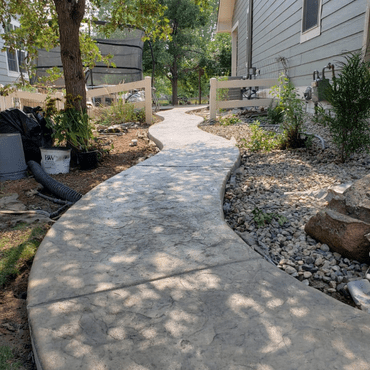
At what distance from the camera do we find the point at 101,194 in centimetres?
305

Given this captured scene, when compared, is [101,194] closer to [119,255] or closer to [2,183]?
[119,255]

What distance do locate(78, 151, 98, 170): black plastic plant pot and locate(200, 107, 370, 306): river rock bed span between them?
6.43 ft

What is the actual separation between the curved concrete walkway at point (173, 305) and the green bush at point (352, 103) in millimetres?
2241

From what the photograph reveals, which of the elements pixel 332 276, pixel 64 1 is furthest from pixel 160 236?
pixel 64 1

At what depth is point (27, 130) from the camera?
185 inches

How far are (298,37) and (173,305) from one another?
24.9 feet

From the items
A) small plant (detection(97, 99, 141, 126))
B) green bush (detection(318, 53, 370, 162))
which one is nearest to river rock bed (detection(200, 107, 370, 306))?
green bush (detection(318, 53, 370, 162))

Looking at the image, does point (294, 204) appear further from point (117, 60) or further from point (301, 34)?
point (117, 60)

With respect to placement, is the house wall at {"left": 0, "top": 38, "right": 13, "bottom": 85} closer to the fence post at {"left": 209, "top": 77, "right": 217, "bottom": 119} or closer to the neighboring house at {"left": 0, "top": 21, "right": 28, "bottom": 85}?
the neighboring house at {"left": 0, "top": 21, "right": 28, "bottom": 85}

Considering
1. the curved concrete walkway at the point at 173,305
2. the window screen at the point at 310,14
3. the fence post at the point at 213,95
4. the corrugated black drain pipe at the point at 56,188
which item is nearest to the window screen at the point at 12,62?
the fence post at the point at 213,95

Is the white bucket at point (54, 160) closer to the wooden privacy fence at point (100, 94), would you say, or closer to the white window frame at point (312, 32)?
the wooden privacy fence at point (100, 94)

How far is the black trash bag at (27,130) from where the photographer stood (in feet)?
14.7

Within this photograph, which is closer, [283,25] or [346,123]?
[346,123]

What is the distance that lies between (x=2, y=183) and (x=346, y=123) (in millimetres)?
4112
